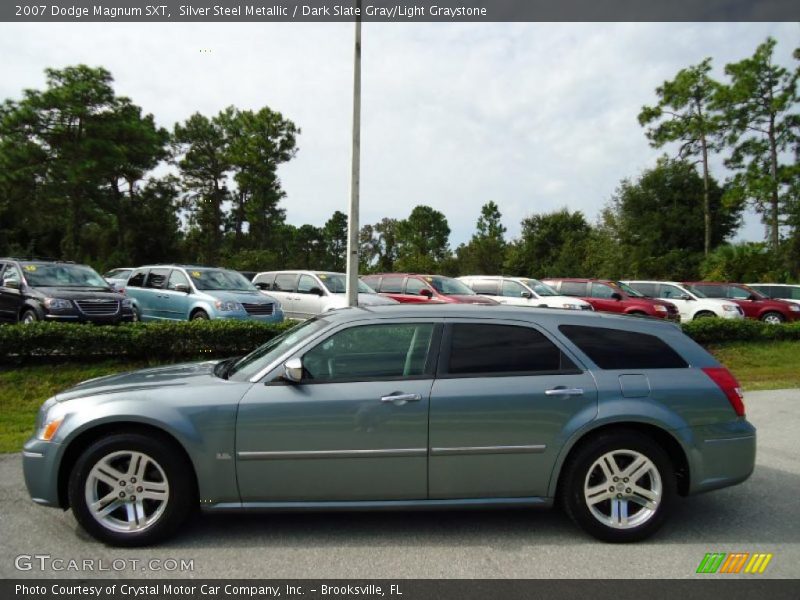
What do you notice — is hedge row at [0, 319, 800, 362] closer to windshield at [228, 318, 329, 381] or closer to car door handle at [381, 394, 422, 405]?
windshield at [228, 318, 329, 381]

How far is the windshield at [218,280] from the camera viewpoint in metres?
13.6

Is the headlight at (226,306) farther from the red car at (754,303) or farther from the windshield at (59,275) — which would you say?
the red car at (754,303)

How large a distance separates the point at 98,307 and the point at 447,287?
9.35 meters

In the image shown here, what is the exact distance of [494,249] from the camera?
5809 centimetres

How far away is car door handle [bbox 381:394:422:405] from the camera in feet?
12.5

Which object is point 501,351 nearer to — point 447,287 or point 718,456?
point 718,456

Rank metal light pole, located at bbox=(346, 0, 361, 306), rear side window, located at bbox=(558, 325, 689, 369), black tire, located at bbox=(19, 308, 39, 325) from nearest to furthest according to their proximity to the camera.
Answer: rear side window, located at bbox=(558, 325, 689, 369), black tire, located at bbox=(19, 308, 39, 325), metal light pole, located at bbox=(346, 0, 361, 306)

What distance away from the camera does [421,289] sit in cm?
1700

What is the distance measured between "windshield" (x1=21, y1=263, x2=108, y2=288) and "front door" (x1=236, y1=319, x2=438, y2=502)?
34.3ft

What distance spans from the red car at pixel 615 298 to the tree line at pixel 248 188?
14488 mm

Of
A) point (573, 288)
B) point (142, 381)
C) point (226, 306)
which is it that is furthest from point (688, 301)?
point (142, 381)

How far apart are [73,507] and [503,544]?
2789 mm

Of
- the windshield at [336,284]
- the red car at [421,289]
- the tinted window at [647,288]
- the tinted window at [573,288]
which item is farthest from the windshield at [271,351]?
the tinted window at [647,288]

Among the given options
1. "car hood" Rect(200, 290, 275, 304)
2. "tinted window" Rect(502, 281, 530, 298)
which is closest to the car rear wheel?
"tinted window" Rect(502, 281, 530, 298)
